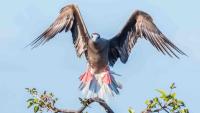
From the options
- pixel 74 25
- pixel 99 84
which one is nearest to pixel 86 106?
pixel 99 84

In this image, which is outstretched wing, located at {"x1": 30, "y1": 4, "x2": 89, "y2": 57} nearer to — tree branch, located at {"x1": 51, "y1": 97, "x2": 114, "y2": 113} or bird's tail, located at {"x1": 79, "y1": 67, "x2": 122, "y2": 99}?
bird's tail, located at {"x1": 79, "y1": 67, "x2": 122, "y2": 99}

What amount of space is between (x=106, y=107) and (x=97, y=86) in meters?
3.05

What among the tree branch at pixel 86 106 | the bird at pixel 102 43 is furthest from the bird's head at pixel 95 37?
the tree branch at pixel 86 106

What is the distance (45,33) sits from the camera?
41.3 feet

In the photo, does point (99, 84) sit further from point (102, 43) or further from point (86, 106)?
point (86, 106)

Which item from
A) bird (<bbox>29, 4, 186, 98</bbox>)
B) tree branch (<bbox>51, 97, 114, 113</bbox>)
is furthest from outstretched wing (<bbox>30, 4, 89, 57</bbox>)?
tree branch (<bbox>51, 97, 114, 113</bbox>)

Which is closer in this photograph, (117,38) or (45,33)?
(45,33)

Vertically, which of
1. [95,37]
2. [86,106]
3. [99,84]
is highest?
[95,37]

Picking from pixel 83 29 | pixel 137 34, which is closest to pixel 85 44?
pixel 83 29

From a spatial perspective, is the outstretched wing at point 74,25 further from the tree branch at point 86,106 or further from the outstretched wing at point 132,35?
the tree branch at point 86,106

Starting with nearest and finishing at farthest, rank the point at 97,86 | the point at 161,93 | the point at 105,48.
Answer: the point at 161,93, the point at 97,86, the point at 105,48

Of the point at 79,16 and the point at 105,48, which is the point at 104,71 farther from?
the point at 79,16

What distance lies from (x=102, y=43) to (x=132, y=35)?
1.01 meters

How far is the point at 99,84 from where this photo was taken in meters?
11.9
